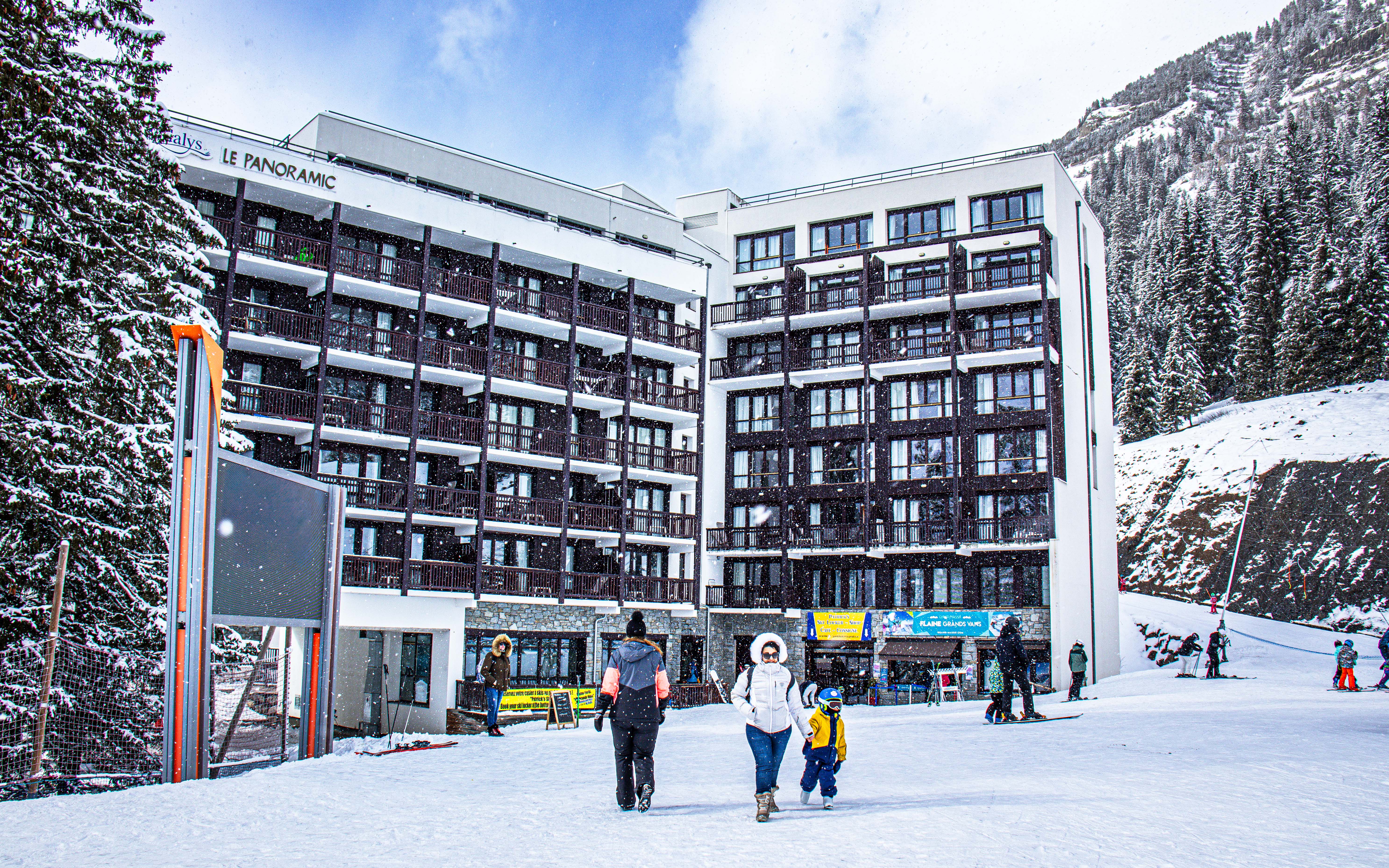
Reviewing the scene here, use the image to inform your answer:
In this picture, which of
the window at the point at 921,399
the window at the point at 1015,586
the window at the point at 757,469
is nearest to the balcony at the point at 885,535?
the window at the point at 1015,586

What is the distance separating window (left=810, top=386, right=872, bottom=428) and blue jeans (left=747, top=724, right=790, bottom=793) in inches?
1410

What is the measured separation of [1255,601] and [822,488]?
2706 centimetres

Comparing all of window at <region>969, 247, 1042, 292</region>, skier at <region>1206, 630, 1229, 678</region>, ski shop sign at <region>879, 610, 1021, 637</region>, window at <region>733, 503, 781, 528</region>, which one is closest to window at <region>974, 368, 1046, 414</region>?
window at <region>969, 247, 1042, 292</region>

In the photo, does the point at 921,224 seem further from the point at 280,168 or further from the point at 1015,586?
the point at 280,168

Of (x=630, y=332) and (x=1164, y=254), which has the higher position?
(x=1164, y=254)

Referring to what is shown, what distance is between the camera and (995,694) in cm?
2134

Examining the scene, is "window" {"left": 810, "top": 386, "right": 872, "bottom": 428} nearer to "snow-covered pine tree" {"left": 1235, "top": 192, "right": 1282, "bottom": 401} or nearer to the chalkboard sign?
the chalkboard sign

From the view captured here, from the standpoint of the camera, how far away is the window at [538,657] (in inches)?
1406

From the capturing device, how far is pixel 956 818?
9.56 metres

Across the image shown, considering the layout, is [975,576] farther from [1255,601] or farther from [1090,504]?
[1255,601]

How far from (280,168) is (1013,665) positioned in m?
25.3

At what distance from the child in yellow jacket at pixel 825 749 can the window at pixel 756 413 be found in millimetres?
36147

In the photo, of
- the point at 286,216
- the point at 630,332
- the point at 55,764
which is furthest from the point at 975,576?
the point at 55,764

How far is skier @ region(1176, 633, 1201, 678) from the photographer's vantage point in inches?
1391
